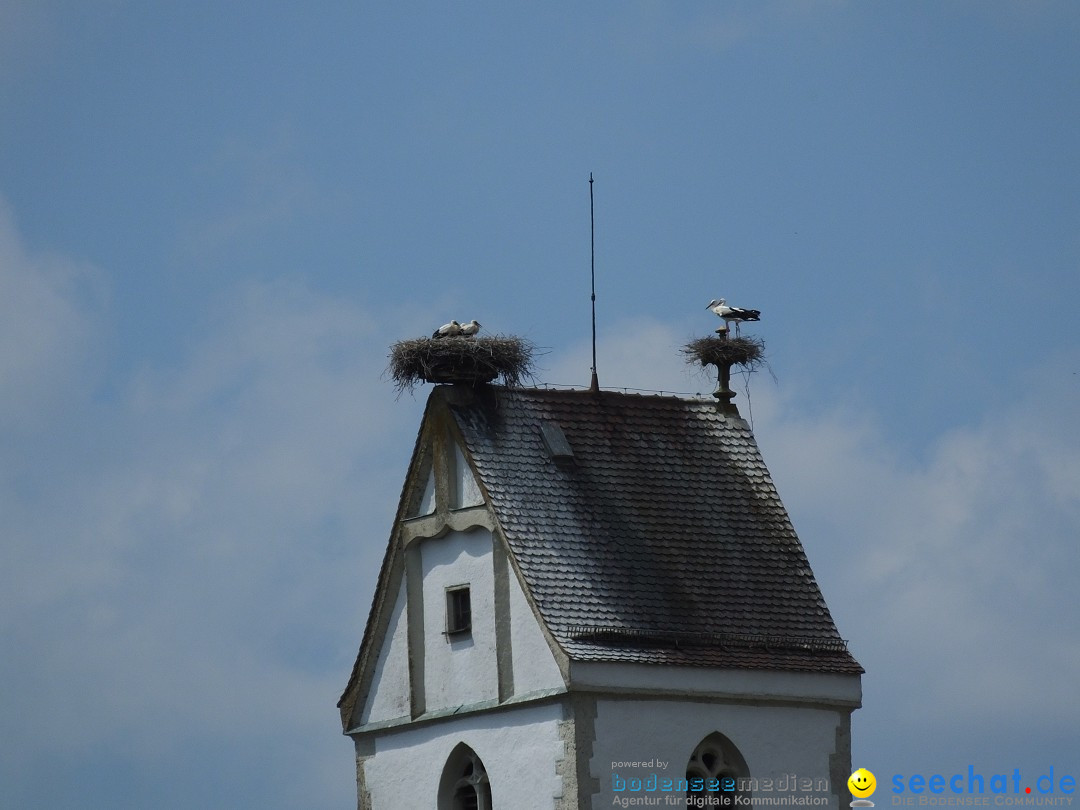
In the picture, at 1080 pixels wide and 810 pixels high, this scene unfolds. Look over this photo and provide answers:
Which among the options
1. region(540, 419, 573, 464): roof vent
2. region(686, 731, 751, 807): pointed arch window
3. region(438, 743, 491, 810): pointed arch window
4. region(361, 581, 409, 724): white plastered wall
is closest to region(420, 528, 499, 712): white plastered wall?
region(361, 581, 409, 724): white plastered wall

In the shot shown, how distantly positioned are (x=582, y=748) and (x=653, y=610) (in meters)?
2.47

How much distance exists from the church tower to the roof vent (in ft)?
0.07

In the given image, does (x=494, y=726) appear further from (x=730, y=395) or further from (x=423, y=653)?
(x=730, y=395)

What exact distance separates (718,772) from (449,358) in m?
6.99

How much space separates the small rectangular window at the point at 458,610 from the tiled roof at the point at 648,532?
163 cm

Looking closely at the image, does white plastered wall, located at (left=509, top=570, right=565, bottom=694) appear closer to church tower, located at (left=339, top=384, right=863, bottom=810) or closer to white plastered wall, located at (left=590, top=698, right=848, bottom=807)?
church tower, located at (left=339, top=384, right=863, bottom=810)

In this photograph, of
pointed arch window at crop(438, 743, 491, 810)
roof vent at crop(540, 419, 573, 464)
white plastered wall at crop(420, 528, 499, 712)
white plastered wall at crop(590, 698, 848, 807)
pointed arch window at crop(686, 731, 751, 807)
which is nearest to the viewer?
white plastered wall at crop(590, 698, 848, 807)

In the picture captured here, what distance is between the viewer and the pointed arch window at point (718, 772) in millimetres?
43938

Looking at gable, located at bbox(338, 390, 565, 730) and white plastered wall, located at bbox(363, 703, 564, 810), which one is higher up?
gable, located at bbox(338, 390, 565, 730)

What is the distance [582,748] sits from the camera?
42.8 metres

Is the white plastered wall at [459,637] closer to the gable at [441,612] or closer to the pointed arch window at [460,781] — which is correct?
the gable at [441,612]

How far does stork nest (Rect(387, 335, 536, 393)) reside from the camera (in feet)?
149

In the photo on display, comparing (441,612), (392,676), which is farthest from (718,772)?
(392,676)

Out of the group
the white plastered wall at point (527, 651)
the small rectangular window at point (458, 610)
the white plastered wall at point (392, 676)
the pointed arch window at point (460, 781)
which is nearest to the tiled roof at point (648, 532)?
the white plastered wall at point (527, 651)
